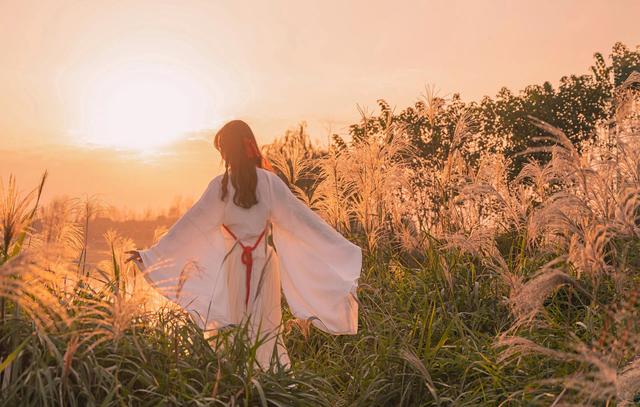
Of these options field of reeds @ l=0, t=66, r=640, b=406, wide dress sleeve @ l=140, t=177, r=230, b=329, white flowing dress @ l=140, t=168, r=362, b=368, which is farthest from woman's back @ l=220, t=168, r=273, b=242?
field of reeds @ l=0, t=66, r=640, b=406

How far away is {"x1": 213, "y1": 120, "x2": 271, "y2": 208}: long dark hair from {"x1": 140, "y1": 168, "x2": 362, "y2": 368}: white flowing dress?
0.22ft

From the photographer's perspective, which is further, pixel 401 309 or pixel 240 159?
pixel 401 309

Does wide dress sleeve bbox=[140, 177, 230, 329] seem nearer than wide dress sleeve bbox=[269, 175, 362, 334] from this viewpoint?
Yes

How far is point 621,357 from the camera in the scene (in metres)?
3.34

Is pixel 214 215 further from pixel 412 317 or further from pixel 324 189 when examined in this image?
pixel 324 189

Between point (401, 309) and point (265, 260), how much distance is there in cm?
106

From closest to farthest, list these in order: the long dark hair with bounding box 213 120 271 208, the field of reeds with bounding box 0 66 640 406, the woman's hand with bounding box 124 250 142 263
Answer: the field of reeds with bounding box 0 66 640 406, the woman's hand with bounding box 124 250 142 263, the long dark hair with bounding box 213 120 271 208

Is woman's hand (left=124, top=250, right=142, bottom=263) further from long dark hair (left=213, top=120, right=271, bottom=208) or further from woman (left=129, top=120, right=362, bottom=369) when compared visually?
long dark hair (left=213, top=120, right=271, bottom=208)

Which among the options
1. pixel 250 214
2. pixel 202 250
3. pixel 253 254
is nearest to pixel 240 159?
pixel 250 214

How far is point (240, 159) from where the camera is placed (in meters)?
4.88

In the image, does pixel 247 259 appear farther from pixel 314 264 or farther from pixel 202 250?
pixel 314 264

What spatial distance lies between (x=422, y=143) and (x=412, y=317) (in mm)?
10963

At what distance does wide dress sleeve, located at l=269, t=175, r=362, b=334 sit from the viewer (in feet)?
16.5

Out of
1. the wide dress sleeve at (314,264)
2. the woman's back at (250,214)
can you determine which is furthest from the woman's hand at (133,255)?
the wide dress sleeve at (314,264)
